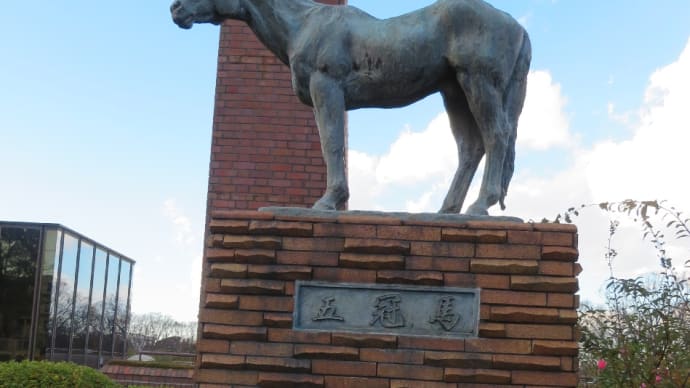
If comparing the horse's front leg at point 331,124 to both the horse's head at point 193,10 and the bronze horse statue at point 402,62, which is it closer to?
the bronze horse statue at point 402,62

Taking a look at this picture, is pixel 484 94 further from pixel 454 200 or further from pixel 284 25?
pixel 284 25

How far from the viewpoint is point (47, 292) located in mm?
14234

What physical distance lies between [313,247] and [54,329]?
11901mm

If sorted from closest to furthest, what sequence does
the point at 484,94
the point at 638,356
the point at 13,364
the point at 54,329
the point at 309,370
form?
the point at 309,370, the point at 484,94, the point at 638,356, the point at 13,364, the point at 54,329

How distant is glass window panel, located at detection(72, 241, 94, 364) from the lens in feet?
51.6

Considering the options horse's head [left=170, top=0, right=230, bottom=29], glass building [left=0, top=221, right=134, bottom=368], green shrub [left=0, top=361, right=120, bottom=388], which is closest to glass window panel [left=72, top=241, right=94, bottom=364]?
glass building [left=0, top=221, right=134, bottom=368]

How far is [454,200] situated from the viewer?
4.30 meters

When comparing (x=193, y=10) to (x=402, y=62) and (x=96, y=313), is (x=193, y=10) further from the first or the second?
(x=96, y=313)

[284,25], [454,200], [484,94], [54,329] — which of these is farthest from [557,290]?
[54,329]

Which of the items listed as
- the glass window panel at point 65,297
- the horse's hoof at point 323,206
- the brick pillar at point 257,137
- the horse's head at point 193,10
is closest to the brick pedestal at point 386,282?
the horse's hoof at point 323,206

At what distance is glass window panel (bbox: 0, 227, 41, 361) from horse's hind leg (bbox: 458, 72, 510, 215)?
11.9 m

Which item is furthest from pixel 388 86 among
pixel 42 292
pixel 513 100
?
pixel 42 292

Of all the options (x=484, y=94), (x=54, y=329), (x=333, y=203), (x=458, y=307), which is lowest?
(x=54, y=329)

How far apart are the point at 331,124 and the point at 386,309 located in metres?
1.04
